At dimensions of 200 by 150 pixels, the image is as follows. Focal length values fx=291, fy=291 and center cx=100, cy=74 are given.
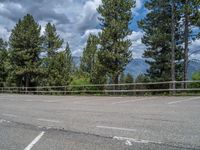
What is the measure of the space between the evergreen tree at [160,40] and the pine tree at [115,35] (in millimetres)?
2213

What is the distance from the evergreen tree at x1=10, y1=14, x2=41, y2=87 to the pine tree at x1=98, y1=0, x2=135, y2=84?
60.6 feet

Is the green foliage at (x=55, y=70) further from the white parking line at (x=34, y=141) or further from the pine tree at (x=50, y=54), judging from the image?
the white parking line at (x=34, y=141)

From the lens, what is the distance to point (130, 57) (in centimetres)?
3031

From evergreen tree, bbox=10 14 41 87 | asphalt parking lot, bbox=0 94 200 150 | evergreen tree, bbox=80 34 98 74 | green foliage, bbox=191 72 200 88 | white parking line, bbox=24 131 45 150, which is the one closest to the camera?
asphalt parking lot, bbox=0 94 200 150

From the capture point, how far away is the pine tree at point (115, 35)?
97.1ft

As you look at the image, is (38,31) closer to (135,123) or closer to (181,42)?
(181,42)

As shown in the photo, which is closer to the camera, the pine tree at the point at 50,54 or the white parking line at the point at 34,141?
the white parking line at the point at 34,141

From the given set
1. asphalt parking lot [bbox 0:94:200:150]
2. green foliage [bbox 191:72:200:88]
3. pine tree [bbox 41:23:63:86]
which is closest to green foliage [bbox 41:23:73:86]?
pine tree [bbox 41:23:63:86]

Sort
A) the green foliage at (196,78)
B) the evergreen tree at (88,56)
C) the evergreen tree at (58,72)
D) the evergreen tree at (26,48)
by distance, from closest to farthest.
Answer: the green foliage at (196,78), the evergreen tree at (26,48), the evergreen tree at (58,72), the evergreen tree at (88,56)

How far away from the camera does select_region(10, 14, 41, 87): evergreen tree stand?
45278mm

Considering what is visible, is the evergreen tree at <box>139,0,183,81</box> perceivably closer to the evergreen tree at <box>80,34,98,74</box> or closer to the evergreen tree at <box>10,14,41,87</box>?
the evergreen tree at <box>10,14,41,87</box>

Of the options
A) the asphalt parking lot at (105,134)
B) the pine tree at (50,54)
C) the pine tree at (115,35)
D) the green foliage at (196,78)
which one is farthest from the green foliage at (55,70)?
the asphalt parking lot at (105,134)

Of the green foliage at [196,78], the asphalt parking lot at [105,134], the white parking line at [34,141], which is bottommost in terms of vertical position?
the white parking line at [34,141]

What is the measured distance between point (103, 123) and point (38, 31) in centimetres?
4057
